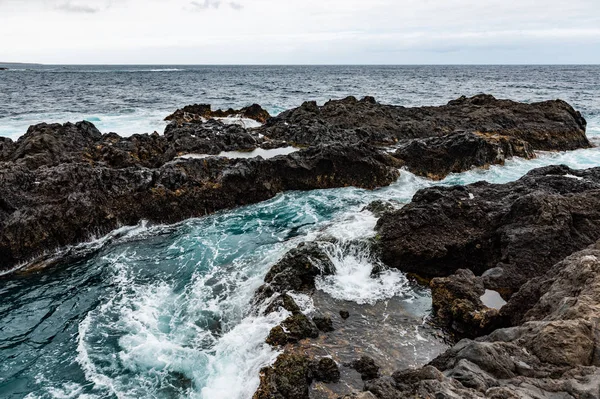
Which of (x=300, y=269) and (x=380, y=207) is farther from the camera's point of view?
(x=380, y=207)

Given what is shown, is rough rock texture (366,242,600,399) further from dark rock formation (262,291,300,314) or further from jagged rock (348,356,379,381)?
dark rock formation (262,291,300,314)

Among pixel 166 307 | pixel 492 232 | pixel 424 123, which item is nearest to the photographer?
pixel 166 307

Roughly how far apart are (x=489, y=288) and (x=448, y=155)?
1437 centimetres

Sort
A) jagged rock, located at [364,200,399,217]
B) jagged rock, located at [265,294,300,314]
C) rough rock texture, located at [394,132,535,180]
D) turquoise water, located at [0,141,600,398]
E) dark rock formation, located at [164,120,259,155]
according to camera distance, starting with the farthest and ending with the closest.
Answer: dark rock formation, located at [164,120,259,155] < rough rock texture, located at [394,132,535,180] < jagged rock, located at [364,200,399,217] < jagged rock, located at [265,294,300,314] < turquoise water, located at [0,141,600,398]

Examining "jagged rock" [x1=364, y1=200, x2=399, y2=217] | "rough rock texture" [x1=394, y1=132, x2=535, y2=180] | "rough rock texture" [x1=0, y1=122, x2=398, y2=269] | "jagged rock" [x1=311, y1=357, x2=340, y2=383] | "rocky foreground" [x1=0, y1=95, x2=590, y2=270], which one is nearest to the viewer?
"jagged rock" [x1=311, y1=357, x2=340, y2=383]

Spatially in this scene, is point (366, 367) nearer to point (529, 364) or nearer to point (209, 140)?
point (529, 364)

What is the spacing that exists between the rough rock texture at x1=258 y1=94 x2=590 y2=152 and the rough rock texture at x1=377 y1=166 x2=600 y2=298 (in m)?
13.6

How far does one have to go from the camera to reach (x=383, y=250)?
1305 cm

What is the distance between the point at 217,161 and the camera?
20.2 meters

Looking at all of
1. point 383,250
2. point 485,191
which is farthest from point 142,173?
point 485,191

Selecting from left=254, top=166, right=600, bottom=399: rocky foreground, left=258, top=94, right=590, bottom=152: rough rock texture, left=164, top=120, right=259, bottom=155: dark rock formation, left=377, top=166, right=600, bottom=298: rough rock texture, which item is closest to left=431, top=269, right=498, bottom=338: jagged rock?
left=254, top=166, right=600, bottom=399: rocky foreground

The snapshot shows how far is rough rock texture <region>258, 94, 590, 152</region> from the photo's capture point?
2875 cm

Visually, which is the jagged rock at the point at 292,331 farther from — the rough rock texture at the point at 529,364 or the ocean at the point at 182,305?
the rough rock texture at the point at 529,364

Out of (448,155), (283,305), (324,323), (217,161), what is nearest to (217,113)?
(217,161)
